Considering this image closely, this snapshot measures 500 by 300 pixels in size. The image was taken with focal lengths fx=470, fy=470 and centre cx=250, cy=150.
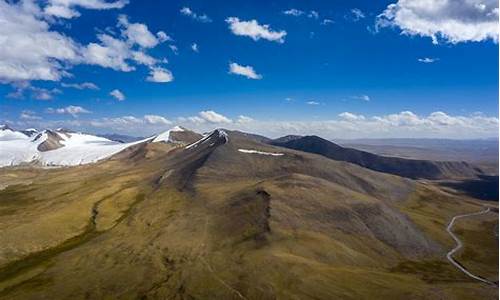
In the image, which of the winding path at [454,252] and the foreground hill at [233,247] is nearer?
the foreground hill at [233,247]

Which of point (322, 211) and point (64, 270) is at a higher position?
point (322, 211)

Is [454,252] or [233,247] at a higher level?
[233,247]

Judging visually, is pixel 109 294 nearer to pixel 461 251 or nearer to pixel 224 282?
pixel 224 282

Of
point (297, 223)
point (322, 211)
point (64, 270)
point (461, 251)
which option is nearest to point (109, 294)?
point (64, 270)

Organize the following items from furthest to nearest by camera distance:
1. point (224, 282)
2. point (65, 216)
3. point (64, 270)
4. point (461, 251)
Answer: point (65, 216)
point (461, 251)
point (64, 270)
point (224, 282)

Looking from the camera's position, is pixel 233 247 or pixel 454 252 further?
pixel 454 252

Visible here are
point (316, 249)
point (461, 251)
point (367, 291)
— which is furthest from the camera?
point (461, 251)

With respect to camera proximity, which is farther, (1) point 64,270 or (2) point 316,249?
(2) point 316,249

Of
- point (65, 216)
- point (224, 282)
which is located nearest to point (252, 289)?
point (224, 282)
